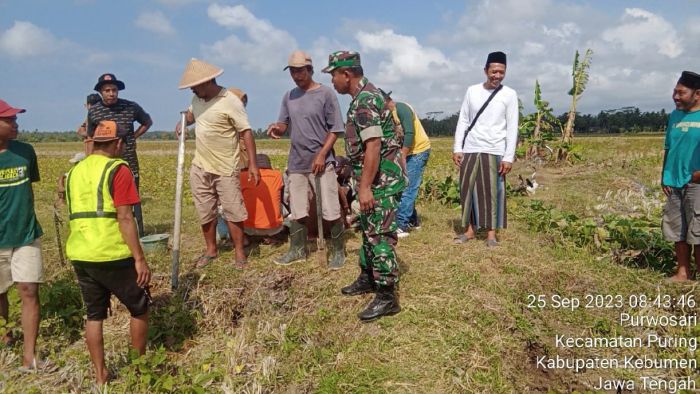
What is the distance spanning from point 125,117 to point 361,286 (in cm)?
371

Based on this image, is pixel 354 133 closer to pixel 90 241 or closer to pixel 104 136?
pixel 104 136

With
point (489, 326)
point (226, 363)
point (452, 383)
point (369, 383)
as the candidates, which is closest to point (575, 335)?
point (489, 326)

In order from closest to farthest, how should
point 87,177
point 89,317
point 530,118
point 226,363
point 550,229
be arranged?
point 87,177
point 89,317
point 226,363
point 550,229
point 530,118

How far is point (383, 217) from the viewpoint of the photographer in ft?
12.0

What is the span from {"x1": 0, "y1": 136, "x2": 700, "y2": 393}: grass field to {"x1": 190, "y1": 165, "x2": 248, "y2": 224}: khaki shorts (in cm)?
61

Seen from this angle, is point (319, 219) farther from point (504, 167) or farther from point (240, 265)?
point (504, 167)

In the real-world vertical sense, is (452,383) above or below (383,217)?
below

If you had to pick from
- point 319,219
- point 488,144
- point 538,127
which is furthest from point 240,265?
point 538,127

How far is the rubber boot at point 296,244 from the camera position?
5023mm

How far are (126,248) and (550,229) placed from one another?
17.3 feet

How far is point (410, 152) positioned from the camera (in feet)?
19.3

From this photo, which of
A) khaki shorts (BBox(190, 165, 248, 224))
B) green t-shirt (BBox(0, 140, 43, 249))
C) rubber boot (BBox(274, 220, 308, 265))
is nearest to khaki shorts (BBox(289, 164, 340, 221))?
rubber boot (BBox(274, 220, 308, 265))

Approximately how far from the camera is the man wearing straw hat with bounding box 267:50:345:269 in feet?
15.0

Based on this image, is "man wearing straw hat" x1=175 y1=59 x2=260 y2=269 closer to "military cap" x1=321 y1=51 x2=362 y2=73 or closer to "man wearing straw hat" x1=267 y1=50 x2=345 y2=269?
"man wearing straw hat" x1=267 y1=50 x2=345 y2=269
